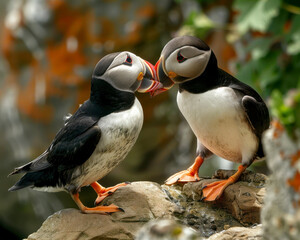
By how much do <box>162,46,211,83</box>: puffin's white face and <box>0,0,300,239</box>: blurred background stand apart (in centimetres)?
357

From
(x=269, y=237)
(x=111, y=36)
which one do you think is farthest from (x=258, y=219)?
(x=111, y=36)

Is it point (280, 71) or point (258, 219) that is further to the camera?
point (280, 71)

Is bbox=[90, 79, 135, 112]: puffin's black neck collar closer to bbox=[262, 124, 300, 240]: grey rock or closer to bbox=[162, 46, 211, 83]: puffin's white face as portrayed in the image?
bbox=[162, 46, 211, 83]: puffin's white face

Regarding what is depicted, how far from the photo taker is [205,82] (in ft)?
10.7

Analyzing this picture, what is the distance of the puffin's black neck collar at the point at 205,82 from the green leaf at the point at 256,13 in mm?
930

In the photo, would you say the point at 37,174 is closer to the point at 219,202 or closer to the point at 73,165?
the point at 73,165

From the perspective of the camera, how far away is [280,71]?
442 centimetres

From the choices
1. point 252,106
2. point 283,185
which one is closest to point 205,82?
point 252,106

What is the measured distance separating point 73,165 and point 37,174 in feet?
0.83

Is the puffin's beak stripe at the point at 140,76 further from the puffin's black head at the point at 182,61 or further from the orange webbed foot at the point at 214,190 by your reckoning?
the orange webbed foot at the point at 214,190

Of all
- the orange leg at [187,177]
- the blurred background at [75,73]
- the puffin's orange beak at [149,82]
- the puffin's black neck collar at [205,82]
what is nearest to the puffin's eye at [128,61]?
the puffin's orange beak at [149,82]

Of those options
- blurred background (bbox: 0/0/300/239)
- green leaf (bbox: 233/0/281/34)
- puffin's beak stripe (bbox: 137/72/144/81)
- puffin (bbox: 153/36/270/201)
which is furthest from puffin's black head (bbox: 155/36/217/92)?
blurred background (bbox: 0/0/300/239)

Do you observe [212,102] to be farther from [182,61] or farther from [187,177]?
[187,177]

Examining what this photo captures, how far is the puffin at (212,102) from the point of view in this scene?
3.19 meters
